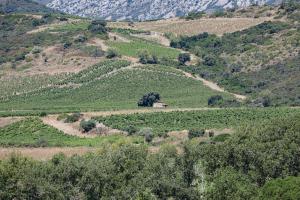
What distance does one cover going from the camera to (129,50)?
7062 inches

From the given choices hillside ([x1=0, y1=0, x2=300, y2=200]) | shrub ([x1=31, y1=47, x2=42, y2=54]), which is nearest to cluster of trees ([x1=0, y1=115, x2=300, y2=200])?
hillside ([x1=0, y1=0, x2=300, y2=200])

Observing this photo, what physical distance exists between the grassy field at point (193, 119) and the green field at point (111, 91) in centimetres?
1130

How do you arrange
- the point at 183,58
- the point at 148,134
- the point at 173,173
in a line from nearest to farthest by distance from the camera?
the point at 173,173, the point at 148,134, the point at 183,58

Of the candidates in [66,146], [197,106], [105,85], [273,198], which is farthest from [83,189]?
[105,85]

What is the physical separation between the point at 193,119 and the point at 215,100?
16787 millimetres

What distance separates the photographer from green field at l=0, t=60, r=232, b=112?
140000 mm

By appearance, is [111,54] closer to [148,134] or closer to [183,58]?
[183,58]

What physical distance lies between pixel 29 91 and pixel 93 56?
2356 centimetres

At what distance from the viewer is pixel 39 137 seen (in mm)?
116250

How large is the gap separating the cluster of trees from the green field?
187 ft

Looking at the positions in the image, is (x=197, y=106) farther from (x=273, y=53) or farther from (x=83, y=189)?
(x=83, y=189)

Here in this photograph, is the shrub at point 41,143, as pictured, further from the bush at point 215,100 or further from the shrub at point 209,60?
the shrub at point 209,60

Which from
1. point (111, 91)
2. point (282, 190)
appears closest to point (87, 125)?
point (111, 91)

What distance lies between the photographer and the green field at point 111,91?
140000 mm
